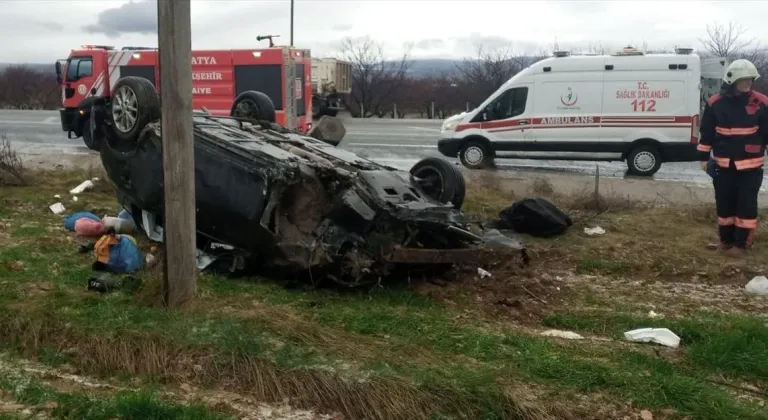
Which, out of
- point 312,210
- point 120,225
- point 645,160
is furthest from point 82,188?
point 645,160

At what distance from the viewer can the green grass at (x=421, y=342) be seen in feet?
12.1

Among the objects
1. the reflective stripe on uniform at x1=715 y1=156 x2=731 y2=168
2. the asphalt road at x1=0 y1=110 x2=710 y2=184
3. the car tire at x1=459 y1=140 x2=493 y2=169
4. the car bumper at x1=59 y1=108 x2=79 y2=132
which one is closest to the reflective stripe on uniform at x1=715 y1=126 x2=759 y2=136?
the reflective stripe on uniform at x1=715 y1=156 x2=731 y2=168

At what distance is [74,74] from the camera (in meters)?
18.5

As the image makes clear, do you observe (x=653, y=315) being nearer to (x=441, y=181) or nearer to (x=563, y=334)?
(x=563, y=334)

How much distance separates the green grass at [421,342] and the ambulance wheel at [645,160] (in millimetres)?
9605

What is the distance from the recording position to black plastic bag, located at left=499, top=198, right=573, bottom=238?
25.7 ft

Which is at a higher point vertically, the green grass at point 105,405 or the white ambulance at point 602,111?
the white ambulance at point 602,111

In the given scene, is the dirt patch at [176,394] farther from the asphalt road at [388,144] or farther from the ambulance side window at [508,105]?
the ambulance side window at [508,105]

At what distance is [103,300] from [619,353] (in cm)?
335

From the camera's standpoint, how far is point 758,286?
593cm

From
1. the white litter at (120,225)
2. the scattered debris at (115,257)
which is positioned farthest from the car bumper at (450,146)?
the scattered debris at (115,257)

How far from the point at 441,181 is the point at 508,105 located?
852 cm

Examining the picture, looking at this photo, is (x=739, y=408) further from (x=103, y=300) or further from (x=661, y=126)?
(x=661, y=126)

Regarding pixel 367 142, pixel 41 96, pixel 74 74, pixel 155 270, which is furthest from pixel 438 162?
pixel 41 96
